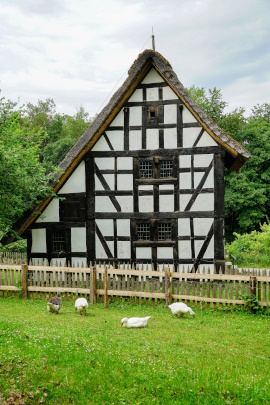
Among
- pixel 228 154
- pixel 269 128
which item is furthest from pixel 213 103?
pixel 228 154

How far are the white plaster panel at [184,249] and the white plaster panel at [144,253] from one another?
4.19ft

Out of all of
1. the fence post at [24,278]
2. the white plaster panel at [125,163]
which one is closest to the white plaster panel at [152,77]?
the white plaster panel at [125,163]

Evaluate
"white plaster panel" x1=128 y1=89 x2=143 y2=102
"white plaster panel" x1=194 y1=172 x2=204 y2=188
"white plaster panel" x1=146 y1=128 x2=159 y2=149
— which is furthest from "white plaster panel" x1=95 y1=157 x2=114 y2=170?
"white plaster panel" x1=194 y1=172 x2=204 y2=188

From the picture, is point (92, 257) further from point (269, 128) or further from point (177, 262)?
point (269, 128)

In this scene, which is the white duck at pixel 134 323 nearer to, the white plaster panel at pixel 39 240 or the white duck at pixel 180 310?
the white duck at pixel 180 310

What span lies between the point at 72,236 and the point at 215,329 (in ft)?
28.5

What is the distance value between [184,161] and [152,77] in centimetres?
387

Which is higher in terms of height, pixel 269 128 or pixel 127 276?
pixel 269 128

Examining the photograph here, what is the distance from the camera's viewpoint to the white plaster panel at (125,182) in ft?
56.2

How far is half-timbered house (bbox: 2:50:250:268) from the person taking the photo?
1655 centimetres

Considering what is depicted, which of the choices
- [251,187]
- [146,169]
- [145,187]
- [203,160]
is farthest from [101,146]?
[251,187]

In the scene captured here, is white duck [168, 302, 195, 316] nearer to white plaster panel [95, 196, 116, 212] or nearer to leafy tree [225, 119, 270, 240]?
white plaster panel [95, 196, 116, 212]

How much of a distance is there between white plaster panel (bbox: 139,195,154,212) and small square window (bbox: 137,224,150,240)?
0.72 m

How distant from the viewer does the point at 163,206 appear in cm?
1692
